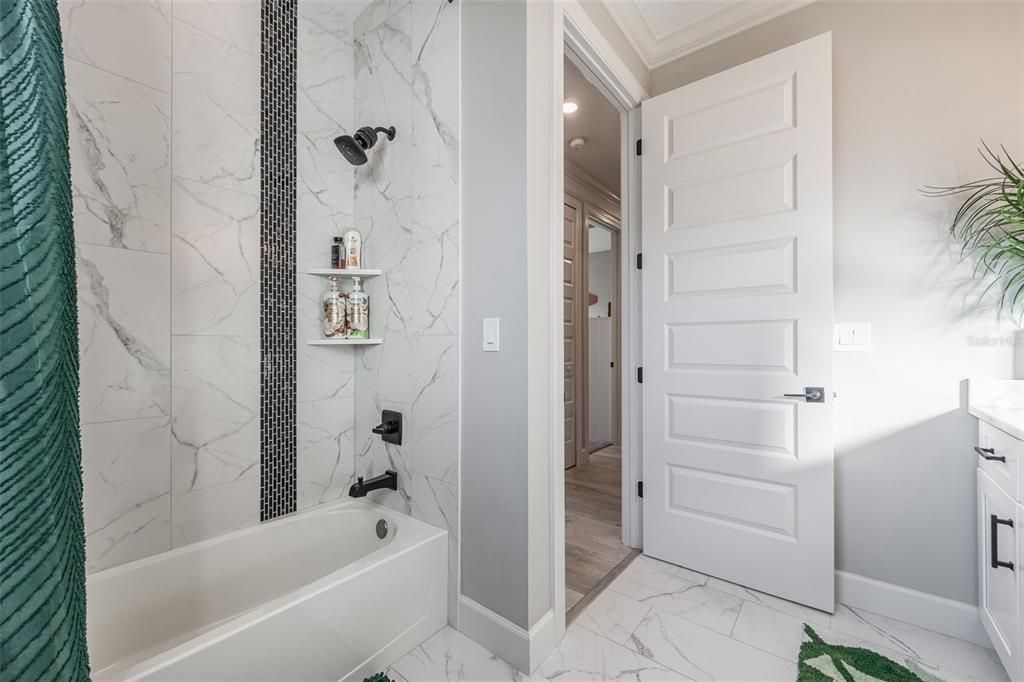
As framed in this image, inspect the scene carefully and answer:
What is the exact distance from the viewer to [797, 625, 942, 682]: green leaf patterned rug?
1363mm

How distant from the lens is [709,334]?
1.99 metres

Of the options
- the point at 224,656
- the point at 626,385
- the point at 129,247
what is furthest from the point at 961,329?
the point at 129,247

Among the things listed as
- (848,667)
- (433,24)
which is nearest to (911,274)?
(848,667)

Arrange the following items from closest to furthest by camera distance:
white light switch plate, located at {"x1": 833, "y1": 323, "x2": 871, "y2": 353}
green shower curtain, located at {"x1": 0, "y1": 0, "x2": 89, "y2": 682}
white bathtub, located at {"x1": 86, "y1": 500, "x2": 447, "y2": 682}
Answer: green shower curtain, located at {"x1": 0, "y1": 0, "x2": 89, "y2": 682} → white bathtub, located at {"x1": 86, "y1": 500, "x2": 447, "y2": 682} → white light switch plate, located at {"x1": 833, "y1": 323, "x2": 871, "y2": 353}

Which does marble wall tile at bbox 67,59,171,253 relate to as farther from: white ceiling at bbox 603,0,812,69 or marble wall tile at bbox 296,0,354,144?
white ceiling at bbox 603,0,812,69

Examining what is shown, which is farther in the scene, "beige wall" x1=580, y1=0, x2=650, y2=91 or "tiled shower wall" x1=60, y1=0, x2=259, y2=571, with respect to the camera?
"beige wall" x1=580, y1=0, x2=650, y2=91

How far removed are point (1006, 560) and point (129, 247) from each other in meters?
2.94

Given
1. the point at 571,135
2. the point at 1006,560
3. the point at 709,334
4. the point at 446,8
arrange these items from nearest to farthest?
the point at 1006,560
the point at 446,8
the point at 709,334
the point at 571,135

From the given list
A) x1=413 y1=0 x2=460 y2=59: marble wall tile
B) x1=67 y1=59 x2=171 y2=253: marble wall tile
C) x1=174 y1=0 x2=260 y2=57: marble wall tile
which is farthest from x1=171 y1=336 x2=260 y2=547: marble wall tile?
x1=413 y1=0 x2=460 y2=59: marble wall tile

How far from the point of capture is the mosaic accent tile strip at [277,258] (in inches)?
69.5

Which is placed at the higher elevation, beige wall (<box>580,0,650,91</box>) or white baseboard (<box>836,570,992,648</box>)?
beige wall (<box>580,0,650,91</box>)

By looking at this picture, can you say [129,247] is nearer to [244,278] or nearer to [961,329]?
[244,278]

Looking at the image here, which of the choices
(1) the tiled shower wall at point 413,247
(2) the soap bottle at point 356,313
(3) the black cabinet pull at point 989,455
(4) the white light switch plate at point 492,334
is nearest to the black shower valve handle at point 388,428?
(1) the tiled shower wall at point 413,247

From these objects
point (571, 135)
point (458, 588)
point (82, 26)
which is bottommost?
point (458, 588)
